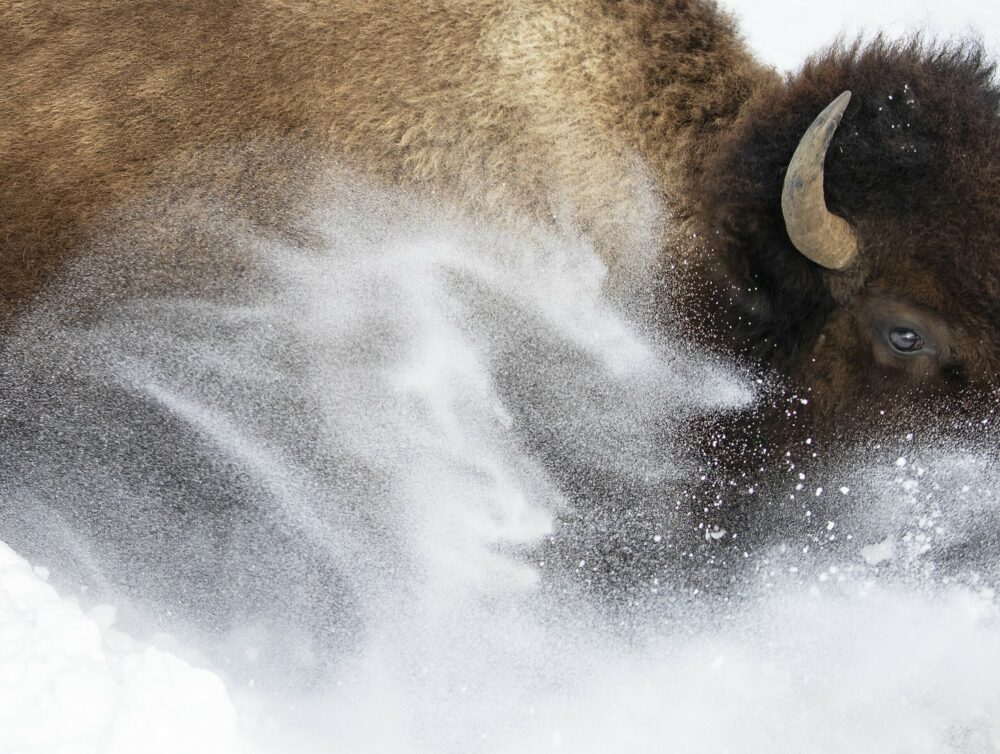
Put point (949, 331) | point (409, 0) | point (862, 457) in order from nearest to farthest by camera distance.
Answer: point (949, 331)
point (862, 457)
point (409, 0)

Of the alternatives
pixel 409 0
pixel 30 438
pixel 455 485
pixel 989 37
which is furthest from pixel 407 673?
pixel 989 37

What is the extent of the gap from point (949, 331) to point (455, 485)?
1555 mm

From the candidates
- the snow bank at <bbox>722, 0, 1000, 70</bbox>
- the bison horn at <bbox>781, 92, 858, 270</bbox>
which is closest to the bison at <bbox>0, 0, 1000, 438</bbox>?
the bison horn at <bbox>781, 92, 858, 270</bbox>

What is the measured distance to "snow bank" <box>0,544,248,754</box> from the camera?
2.16m

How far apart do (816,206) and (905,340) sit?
444mm

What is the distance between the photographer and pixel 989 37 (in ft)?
19.3

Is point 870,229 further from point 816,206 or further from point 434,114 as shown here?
point 434,114

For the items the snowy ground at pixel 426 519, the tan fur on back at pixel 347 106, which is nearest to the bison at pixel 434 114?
the tan fur on back at pixel 347 106

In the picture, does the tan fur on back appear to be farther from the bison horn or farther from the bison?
the bison horn

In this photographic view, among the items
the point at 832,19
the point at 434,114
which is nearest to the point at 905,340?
the point at 434,114

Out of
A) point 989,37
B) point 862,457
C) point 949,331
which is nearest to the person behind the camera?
point 949,331

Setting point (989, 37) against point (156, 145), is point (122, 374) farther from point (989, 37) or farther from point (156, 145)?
point (989, 37)

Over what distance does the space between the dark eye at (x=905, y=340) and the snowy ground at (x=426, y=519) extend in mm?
488

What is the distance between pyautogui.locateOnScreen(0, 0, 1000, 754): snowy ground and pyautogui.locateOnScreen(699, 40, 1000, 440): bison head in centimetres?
31
